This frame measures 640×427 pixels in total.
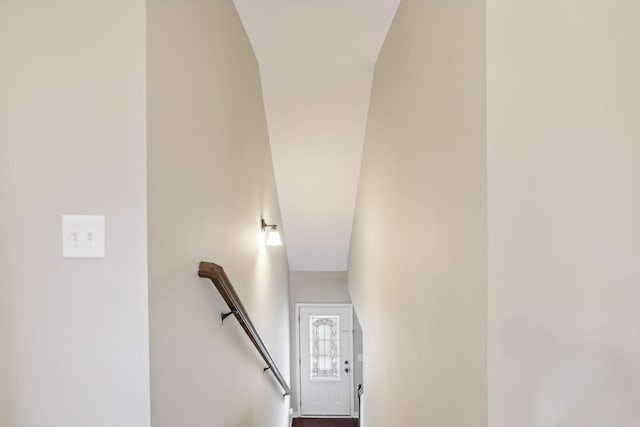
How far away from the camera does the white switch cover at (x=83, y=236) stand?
1.14 m

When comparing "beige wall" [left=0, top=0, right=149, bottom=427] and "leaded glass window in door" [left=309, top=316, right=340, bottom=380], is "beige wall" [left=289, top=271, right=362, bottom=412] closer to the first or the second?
"leaded glass window in door" [left=309, top=316, right=340, bottom=380]

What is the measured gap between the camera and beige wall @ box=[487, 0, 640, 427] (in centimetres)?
80

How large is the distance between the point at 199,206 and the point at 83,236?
50 centimetres

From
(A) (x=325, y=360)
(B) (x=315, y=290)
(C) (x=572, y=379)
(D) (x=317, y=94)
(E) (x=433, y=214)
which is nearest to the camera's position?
(C) (x=572, y=379)

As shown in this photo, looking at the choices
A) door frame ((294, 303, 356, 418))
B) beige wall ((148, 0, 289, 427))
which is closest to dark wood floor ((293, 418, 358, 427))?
door frame ((294, 303, 356, 418))

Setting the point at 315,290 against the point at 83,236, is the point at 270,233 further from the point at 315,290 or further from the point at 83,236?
the point at 315,290

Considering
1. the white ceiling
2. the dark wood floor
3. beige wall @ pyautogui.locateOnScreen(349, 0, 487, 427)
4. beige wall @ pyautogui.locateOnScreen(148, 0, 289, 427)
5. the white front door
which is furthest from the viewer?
the white front door

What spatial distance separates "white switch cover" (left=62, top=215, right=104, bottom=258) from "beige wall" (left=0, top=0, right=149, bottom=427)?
0.02 m

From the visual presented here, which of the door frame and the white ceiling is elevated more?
the white ceiling

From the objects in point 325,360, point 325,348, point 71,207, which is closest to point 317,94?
point 71,207

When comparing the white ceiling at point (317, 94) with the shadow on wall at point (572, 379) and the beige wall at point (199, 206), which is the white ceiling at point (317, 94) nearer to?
the beige wall at point (199, 206)

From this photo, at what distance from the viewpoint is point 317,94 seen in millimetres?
3107

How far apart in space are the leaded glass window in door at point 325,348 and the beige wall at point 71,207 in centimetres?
520

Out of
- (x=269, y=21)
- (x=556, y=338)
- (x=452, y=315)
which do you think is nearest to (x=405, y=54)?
(x=269, y=21)
